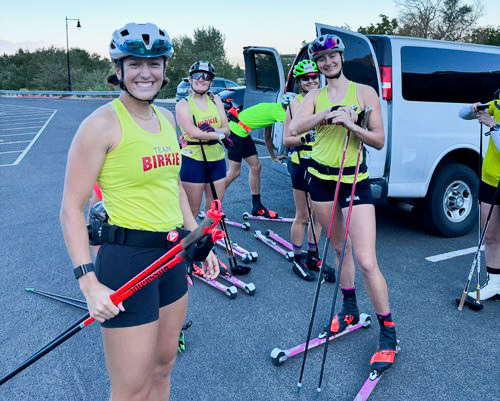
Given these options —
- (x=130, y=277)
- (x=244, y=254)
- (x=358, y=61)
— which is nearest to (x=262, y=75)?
(x=358, y=61)

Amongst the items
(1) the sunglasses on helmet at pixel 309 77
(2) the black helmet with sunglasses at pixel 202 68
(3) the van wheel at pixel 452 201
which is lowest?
(3) the van wheel at pixel 452 201

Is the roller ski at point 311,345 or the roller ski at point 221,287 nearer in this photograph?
the roller ski at point 311,345

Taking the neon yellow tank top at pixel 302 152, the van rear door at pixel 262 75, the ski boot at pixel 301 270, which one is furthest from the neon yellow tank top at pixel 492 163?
the van rear door at pixel 262 75

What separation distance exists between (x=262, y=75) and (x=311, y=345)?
5.24 metres

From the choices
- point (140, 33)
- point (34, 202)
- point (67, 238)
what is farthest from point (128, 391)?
point (34, 202)

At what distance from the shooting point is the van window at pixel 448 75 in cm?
513

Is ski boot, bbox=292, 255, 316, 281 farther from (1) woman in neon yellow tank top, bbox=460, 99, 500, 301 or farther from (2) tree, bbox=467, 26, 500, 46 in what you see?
(2) tree, bbox=467, 26, 500, 46

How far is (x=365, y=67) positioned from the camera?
4996 mm

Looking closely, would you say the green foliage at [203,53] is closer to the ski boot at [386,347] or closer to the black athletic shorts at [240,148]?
the black athletic shorts at [240,148]

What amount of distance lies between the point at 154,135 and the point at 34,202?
635 cm

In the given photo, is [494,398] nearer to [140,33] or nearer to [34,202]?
[140,33]

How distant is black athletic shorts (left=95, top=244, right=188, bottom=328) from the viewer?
194 cm

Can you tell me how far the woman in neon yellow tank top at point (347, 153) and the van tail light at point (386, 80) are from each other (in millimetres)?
1830

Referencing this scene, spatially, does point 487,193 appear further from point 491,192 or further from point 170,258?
point 170,258
